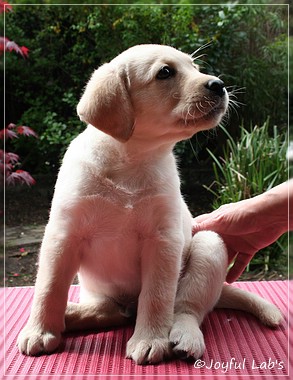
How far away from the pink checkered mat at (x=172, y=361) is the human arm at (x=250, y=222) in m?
0.19

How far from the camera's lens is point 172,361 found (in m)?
1.08

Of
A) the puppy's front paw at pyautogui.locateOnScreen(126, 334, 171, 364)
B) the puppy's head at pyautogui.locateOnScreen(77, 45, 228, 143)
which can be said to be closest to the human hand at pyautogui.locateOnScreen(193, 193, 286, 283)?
the puppy's head at pyautogui.locateOnScreen(77, 45, 228, 143)

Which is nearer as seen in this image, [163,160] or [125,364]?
[125,364]

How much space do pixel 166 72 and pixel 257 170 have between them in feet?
3.55

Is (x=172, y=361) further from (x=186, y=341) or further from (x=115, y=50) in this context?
(x=115, y=50)

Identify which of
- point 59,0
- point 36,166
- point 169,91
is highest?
point 59,0

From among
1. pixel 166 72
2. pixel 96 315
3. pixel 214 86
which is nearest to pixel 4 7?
pixel 166 72

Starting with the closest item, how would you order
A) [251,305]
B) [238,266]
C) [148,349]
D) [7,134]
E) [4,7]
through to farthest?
[148,349] < [251,305] < [238,266] < [4,7] < [7,134]

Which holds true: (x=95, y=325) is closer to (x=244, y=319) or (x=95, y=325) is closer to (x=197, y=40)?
(x=244, y=319)

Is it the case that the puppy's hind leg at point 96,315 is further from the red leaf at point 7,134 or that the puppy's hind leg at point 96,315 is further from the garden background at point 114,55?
the red leaf at point 7,134

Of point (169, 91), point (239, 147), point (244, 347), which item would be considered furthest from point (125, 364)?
point (239, 147)

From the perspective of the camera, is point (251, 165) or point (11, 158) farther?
point (251, 165)

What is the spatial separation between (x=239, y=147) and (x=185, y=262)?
805 millimetres

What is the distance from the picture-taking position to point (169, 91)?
115 cm
